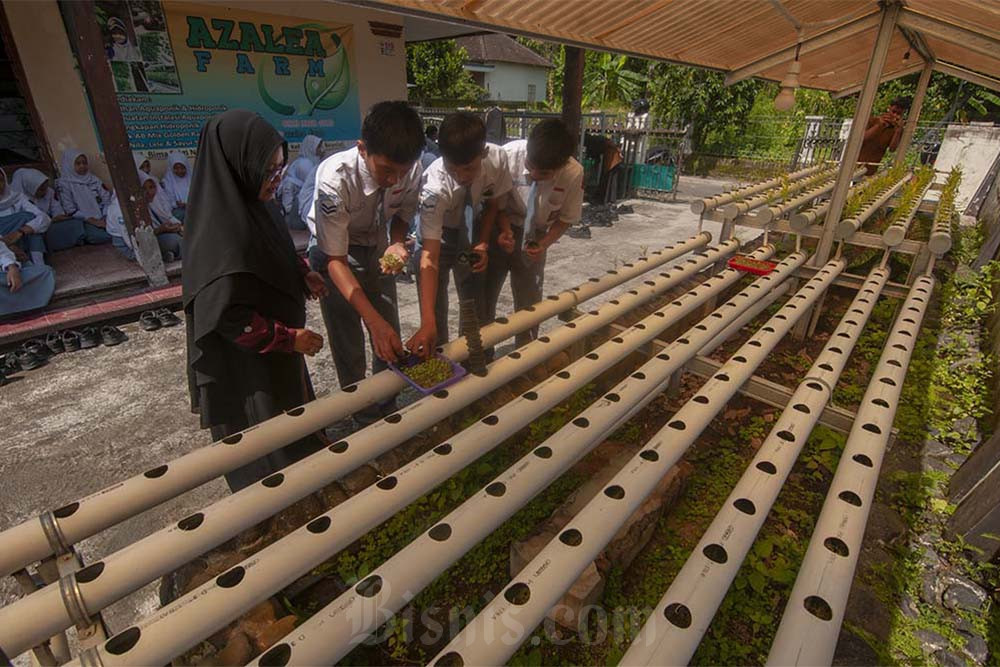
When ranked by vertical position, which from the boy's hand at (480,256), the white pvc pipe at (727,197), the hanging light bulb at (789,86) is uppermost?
the hanging light bulb at (789,86)

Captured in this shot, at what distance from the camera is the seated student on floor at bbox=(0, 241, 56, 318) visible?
516 cm

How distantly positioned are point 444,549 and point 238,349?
5.20 feet

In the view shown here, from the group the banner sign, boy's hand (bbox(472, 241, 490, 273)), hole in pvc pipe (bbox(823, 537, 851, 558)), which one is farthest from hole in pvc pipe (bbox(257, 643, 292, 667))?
the banner sign

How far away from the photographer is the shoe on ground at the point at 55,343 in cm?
502

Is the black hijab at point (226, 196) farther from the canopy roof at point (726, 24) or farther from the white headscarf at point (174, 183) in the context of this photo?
the white headscarf at point (174, 183)

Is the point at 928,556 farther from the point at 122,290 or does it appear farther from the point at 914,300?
the point at 122,290

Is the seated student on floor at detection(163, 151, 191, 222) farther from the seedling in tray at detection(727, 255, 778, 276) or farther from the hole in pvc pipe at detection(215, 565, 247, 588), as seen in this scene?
the seedling in tray at detection(727, 255, 778, 276)

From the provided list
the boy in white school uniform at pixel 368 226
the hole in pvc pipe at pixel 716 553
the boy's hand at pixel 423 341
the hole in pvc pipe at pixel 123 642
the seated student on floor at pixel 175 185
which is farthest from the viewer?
the seated student on floor at pixel 175 185

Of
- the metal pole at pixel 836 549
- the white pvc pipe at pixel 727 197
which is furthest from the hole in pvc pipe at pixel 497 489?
the white pvc pipe at pixel 727 197

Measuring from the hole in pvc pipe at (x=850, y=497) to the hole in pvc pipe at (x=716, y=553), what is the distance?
0.65 m

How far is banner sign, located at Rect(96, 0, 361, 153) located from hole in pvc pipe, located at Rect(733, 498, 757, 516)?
9145 millimetres

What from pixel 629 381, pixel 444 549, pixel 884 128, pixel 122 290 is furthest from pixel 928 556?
pixel 884 128

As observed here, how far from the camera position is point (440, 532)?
178 cm

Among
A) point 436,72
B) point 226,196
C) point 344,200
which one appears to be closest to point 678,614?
point 226,196
